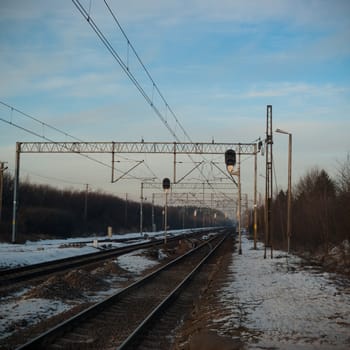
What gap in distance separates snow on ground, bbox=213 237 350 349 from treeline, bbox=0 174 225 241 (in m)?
34.8

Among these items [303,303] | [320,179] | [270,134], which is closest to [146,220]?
[320,179]

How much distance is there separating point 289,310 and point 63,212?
65988 mm

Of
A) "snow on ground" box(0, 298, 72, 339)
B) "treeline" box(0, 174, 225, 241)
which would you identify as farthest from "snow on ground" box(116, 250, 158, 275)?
"treeline" box(0, 174, 225, 241)

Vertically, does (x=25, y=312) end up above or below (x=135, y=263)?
above

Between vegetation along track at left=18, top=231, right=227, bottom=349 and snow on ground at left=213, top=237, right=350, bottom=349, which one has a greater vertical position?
snow on ground at left=213, top=237, right=350, bottom=349

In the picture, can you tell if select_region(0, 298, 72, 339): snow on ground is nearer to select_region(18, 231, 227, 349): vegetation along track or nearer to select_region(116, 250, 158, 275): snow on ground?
select_region(18, 231, 227, 349): vegetation along track

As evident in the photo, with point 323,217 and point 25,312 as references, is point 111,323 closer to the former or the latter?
point 25,312

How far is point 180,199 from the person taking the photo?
85.9 m

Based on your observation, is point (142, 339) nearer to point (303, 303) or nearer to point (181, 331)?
point (181, 331)

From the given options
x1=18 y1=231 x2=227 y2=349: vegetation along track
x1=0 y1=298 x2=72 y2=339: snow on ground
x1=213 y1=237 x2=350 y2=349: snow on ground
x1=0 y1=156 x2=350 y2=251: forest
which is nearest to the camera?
x1=213 y1=237 x2=350 y2=349: snow on ground

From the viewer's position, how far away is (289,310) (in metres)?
11.5

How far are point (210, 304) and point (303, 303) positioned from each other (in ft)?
8.19

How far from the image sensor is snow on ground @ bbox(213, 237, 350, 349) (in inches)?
337

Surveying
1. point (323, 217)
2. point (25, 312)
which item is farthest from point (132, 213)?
point (25, 312)
